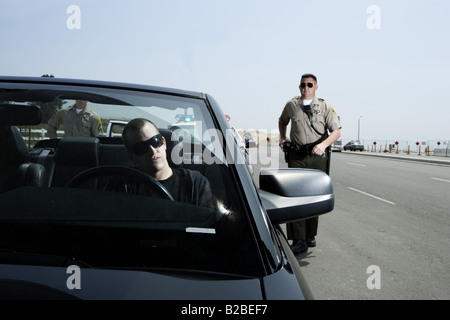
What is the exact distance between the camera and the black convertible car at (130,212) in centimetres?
113

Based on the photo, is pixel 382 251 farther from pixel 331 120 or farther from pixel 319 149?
pixel 331 120

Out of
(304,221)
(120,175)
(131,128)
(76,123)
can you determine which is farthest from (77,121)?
(304,221)

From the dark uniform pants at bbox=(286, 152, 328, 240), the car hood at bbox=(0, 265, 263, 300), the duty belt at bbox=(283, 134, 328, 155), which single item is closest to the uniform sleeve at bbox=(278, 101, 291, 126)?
the duty belt at bbox=(283, 134, 328, 155)

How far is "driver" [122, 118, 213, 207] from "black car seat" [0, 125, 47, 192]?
1.35ft

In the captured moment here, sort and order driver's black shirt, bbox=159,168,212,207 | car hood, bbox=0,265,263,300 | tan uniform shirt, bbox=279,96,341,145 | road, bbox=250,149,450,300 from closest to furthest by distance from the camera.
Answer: car hood, bbox=0,265,263,300 → driver's black shirt, bbox=159,168,212,207 → road, bbox=250,149,450,300 → tan uniform shirt, bbox=279,96,341,145

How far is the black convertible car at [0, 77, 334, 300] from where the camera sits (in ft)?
3.71

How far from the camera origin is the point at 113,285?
1089 mm

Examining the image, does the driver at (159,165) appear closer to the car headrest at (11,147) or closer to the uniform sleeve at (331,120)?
the car headrest at (11,147)

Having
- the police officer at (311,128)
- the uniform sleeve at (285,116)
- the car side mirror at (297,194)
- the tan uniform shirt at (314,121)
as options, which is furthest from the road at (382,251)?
Answer: the car side mirror at (297,194)

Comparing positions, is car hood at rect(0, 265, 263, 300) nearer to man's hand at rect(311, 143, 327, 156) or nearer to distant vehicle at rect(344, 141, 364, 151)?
man's hand at rect(311, 143, 327, 156)

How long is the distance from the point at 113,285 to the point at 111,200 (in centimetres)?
41

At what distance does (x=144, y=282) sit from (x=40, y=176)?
3.14 feet
